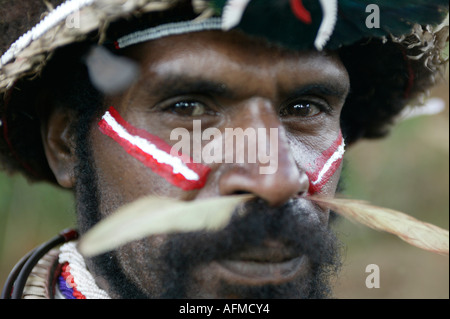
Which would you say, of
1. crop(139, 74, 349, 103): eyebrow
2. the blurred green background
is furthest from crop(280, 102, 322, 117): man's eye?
the blurred green background

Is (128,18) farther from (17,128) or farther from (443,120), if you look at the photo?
(443,120)

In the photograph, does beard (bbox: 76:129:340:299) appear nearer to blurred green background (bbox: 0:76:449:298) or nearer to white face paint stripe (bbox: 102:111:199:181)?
white face paint stripe (bbox: 102:111:199:181)

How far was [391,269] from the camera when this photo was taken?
734 centimetres

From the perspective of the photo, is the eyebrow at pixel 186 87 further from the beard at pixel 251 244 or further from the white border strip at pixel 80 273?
the white border strip at pixel 80 273

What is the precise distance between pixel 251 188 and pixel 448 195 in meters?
6.26

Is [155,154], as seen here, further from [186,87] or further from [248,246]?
[248,246]

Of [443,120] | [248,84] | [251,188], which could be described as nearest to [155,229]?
[251,188]

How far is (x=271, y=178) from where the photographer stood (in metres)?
1.88

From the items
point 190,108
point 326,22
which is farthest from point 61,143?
point 326,22

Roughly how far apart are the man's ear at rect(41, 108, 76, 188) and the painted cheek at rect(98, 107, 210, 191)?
0.33 meters

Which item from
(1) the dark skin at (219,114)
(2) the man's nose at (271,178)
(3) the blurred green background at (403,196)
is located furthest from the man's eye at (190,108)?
(3) the blurred green background at (403,196)

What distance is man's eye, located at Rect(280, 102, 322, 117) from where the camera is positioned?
2326 mm

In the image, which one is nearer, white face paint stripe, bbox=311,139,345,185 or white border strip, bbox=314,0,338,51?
white border strip, bbox=314,0,338,51

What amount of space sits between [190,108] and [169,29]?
328mm
